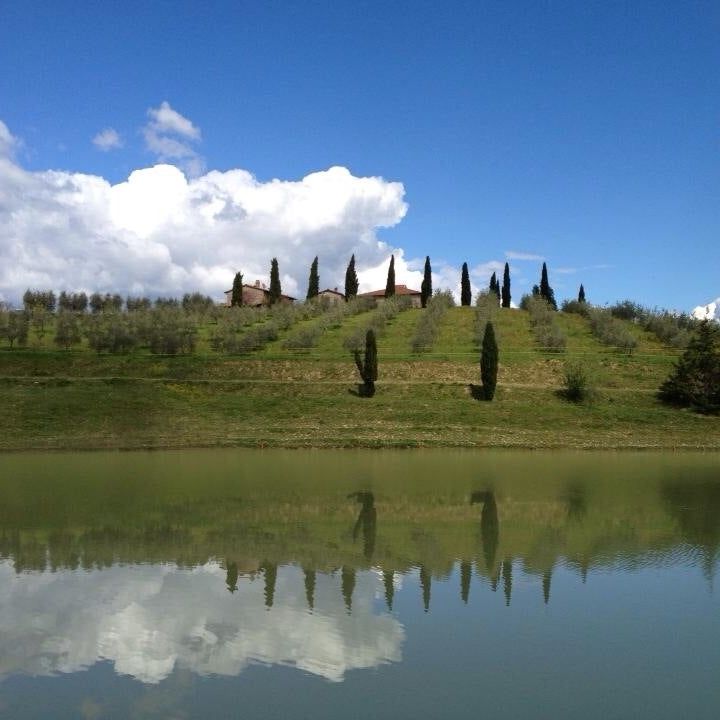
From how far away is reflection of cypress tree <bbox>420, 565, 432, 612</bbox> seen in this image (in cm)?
1112

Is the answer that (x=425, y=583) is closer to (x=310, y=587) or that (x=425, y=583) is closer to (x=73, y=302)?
(x=310, y=587)

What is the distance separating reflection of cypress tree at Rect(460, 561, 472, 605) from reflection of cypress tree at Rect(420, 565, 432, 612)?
22.3 inches

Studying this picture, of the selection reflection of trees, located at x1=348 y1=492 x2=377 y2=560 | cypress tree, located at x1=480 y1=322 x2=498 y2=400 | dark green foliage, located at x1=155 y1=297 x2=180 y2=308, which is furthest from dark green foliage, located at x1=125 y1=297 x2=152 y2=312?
reflection of trees, located at x1=348 y1=492 x2=377 y2=560

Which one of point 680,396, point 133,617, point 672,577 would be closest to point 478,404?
point 680,396

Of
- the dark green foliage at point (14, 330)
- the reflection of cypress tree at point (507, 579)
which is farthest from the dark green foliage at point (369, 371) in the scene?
the reflection of cypress tree at point (507, 579)

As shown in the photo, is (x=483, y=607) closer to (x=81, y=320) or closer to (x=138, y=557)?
(x=138, y=557)

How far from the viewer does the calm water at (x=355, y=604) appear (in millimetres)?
7926

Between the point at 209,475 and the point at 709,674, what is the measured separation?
19946 mm

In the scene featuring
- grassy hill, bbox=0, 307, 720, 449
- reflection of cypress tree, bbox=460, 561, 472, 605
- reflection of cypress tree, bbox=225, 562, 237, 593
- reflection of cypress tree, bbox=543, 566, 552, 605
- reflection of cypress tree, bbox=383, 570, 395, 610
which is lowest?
reflection of cypress tree, bbox=225, 562, 237, 593

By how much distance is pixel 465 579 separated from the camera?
40.9 ft

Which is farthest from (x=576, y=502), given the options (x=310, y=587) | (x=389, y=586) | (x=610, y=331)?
(x=610, y=331)

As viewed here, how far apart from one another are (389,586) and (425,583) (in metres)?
0.65

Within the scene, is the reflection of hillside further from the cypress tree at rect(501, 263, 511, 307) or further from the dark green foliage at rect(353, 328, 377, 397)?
the cypress tree at rect(501, 263, 511, 307)

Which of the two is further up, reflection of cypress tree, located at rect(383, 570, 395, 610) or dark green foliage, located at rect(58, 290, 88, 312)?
dark green foliage, located at rect(58, 290, 88, 312)
